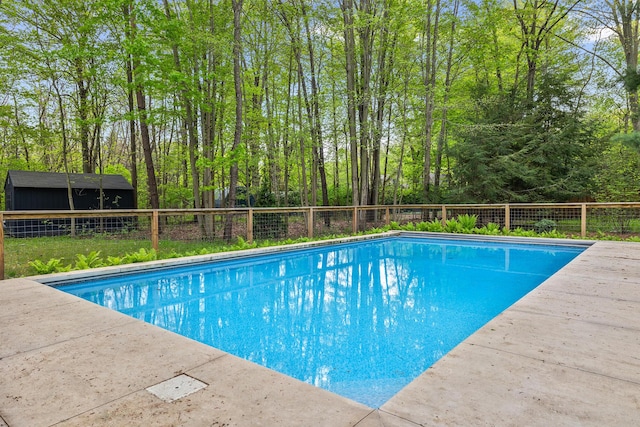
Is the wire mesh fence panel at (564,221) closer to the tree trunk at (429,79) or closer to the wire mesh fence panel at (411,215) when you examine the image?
the wire mesh fence panel at (411,215)

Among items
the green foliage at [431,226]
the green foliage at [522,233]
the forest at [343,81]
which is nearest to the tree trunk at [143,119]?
the forest at [343,81]

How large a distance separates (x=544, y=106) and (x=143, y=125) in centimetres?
1134

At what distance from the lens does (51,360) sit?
194cm

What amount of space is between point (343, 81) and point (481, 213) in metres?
7.45

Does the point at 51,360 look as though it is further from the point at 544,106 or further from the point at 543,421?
the point at 544,106

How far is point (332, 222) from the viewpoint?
9141mm

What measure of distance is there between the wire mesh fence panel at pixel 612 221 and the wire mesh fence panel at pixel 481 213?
6.09ft

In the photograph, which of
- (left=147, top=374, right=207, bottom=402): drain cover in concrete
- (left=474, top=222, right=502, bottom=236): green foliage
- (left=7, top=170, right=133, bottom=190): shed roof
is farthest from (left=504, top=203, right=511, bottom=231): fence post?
(left=7, top=170, right=133, bottom=190): shed roof

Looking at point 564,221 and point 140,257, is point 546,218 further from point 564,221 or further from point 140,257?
point 140,257

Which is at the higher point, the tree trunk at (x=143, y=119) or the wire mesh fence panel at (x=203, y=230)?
the tree trunk at (x=143, y=119)

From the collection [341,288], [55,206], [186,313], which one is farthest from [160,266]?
Answer: [55,206]

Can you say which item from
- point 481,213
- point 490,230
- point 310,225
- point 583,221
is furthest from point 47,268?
point 583,221

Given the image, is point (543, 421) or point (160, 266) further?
point (160, 266)

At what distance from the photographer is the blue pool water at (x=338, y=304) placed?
2537 mm
